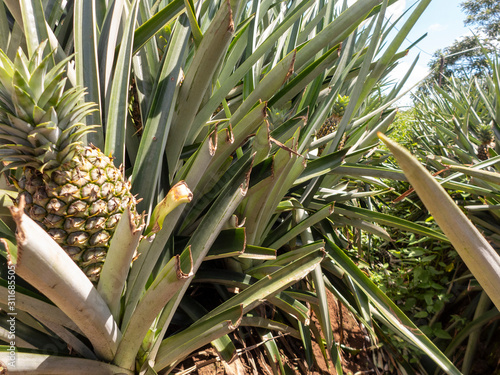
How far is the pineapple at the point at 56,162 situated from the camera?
0.50 m

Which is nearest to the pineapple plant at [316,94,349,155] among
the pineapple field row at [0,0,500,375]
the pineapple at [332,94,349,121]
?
the pineapple at [332,94,349,121]

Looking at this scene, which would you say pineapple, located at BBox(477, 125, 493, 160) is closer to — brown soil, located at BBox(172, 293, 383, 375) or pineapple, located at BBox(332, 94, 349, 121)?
pineapple, located at BBox(332, 94, 349, 121)

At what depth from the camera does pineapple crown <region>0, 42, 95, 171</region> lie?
1.58 feet

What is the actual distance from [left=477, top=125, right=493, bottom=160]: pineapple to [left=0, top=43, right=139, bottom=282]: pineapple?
172cm

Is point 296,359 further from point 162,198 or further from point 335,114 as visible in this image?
point 335,114

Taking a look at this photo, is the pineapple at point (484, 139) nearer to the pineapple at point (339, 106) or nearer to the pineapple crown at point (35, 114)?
the pineapple at point (339, 106)

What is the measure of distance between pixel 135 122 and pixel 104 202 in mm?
445

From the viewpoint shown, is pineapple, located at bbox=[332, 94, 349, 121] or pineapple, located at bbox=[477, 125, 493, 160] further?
pineapple, located at bbox=[477, 125, 493, 160]

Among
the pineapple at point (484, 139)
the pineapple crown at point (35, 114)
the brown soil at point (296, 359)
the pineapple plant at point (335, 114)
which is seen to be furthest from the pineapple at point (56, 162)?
the pineapple at point (484, 139)

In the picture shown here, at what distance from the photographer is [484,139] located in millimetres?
1697

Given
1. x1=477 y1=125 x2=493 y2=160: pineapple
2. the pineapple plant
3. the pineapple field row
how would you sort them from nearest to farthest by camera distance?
the pineapple field row < the pineapple plant < x1=477 y1=125 x2=493 y2=160: pineapple

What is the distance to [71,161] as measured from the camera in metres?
0.53

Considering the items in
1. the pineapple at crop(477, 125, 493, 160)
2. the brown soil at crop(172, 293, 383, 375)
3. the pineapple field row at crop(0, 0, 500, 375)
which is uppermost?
the pineapple at crop(477, 125, 493, 160)

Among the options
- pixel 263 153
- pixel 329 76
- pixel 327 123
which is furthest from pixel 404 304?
pixel 263 153
